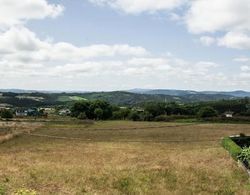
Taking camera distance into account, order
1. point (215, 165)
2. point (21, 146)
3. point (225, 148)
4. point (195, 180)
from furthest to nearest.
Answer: point (21, 146) → point (225, 148) → point (215, 165) → point (195, 180)

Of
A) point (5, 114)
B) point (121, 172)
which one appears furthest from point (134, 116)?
point (121, 172)

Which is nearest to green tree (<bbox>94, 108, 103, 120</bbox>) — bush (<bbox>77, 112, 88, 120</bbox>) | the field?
bush (<bbox>77, 112, 88, 120</bbox>)

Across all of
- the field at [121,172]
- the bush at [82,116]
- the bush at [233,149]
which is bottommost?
the bush at [82,116]

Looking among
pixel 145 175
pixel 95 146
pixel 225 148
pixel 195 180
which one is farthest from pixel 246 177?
pixel 95 146

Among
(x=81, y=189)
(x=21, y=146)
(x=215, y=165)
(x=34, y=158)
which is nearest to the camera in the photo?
(x=81, y=189)

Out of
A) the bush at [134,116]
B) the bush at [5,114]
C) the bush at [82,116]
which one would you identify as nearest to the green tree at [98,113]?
the bush at [82,116]

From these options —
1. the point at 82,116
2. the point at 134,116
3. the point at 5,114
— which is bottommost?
the point at 82,116

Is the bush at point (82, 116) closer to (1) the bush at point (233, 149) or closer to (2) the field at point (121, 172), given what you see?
(2) the field at point (121, 172)

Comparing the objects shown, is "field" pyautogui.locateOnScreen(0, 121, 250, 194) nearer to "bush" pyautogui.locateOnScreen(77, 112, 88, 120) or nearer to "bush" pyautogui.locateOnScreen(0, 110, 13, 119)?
"bush" pyautogui.locateOnScreen(0, 110, 13, 119)

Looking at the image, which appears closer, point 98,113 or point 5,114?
point 5,114

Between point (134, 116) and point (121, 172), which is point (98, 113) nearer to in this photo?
point (134, 116)

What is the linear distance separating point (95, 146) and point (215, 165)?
2501 centimetres

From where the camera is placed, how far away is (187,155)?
169 ft

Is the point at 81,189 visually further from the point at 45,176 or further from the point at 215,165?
the point at 215,165
